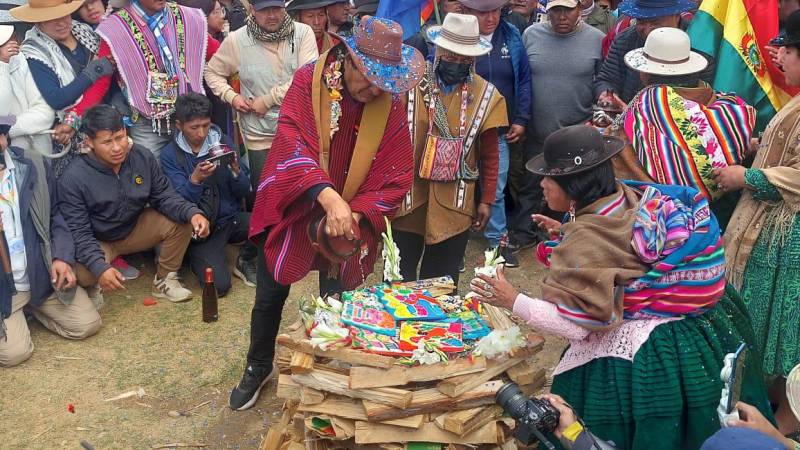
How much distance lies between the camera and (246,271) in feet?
20.2

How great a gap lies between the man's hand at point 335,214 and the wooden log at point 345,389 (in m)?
0.67

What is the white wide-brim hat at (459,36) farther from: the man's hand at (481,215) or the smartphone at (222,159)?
the smartphone at (222,159)

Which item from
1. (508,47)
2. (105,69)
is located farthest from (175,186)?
(508,47)

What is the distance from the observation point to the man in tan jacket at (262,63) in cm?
600

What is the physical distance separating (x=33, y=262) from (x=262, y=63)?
223cm

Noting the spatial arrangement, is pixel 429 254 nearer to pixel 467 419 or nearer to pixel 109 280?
pixel 467 419

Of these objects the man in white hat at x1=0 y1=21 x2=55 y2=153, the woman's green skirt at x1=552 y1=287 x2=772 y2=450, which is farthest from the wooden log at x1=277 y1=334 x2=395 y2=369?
the man in white hat at x1=0 y1=21 x2=55 y2=153

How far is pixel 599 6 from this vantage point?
7438mm

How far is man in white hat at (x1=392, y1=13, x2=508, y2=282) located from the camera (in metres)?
4.52

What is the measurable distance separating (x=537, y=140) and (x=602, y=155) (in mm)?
3611

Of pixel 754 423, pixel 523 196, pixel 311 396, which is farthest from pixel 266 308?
pixel 523 196

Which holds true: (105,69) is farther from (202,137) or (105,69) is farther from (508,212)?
(508,212)

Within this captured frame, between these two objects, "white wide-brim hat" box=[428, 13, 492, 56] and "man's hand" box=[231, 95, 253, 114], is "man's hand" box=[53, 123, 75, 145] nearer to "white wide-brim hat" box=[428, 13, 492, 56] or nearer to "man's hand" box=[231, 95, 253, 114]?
"man's hand" box=[231, 95, 253, 114]

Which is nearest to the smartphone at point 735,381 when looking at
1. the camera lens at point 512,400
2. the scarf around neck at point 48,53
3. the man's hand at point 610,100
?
the camera lens at point 512,400
